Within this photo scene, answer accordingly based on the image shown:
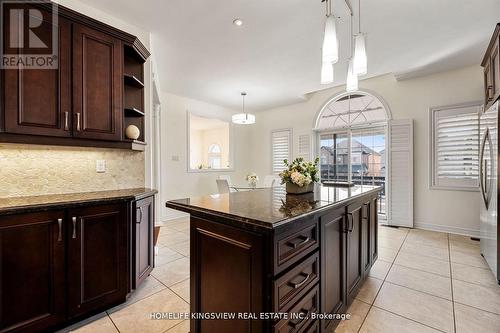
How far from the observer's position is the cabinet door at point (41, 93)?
166cm

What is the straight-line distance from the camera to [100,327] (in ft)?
5.59

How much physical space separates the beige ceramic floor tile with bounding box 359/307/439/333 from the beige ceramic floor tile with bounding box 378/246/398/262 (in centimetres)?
124

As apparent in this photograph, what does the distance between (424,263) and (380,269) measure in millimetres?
620

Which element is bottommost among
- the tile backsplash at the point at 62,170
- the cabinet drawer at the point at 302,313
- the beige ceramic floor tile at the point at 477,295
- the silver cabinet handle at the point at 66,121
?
the beige ceramic floor tile at the point at 477,295


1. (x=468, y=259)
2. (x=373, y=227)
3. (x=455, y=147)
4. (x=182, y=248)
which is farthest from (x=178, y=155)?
(x=455, y=147)

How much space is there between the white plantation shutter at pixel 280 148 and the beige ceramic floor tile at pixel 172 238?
130 inches

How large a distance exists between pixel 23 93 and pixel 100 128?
544mm

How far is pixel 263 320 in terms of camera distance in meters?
1.04

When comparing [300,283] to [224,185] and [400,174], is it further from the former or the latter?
[400,174]

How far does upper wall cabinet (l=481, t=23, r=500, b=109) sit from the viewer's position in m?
2.40

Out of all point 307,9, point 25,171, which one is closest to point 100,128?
point 25,171

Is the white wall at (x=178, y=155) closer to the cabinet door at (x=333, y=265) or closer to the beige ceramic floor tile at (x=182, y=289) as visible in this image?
the beige ceramic floor tile at (x=182, y=289)

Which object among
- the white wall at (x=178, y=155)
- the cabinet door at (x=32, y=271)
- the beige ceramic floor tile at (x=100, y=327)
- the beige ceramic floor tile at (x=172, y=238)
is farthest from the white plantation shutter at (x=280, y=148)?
the cabinet door at (x=32, y=271)

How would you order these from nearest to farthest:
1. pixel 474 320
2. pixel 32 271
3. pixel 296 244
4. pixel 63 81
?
pixel 296 244, pixel 32 271, pixel 474 320, pixel 63 81
